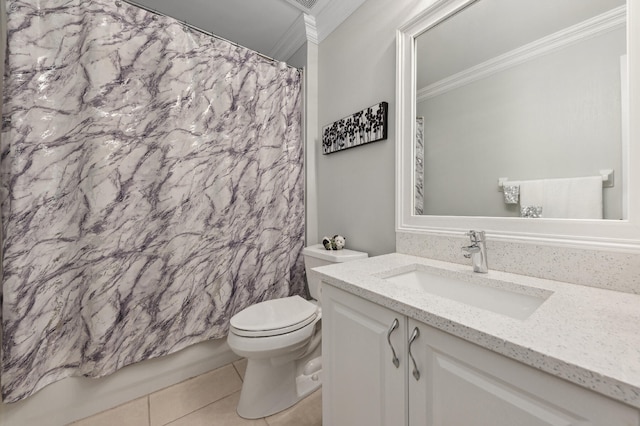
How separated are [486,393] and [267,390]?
3.68 ft

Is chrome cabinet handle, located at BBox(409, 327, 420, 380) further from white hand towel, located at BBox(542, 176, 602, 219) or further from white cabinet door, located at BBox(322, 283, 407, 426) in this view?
white hand towel, located at BBox(542, 176, 602, 219)

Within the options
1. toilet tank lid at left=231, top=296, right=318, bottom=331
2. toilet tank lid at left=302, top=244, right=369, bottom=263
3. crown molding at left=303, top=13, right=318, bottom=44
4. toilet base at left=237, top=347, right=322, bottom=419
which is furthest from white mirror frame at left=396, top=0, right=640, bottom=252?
toilet base at left=237, top=347, right=322, bottom=419

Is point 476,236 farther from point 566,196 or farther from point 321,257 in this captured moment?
point 321,257

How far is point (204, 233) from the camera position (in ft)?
5.24

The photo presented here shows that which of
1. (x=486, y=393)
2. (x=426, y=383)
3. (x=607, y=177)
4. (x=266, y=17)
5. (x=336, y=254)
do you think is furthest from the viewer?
(x=266, y=17)

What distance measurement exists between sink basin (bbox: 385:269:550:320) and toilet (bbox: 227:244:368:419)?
465mm

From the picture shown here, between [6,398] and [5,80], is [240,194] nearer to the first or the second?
[5,80]

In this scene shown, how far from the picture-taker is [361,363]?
846 mm

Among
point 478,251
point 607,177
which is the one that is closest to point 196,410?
point 478,251

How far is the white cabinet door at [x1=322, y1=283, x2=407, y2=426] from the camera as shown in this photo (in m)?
0.74

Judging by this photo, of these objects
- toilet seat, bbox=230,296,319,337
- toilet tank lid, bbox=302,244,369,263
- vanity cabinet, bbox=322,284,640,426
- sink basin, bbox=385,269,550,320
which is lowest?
toilet seat, bbox=230,296,319,337

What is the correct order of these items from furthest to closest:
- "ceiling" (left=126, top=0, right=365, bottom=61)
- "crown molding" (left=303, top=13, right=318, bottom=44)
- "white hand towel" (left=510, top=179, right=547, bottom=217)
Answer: "crown molding" (left=303, top=13, right=318, bottom=44) → "ceiling" (left=126, top=0, right=365, bottom=61) → "white hand towel" (left=510, top=179, right=547, bottom=217)

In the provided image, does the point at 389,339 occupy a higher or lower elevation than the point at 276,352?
higher

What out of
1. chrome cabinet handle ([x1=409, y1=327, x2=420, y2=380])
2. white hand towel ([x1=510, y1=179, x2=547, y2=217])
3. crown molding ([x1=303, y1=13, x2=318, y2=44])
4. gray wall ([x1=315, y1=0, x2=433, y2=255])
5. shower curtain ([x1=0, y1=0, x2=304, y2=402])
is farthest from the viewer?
crown molding ([x1=303, y1=13, x2=318, y2=44])
